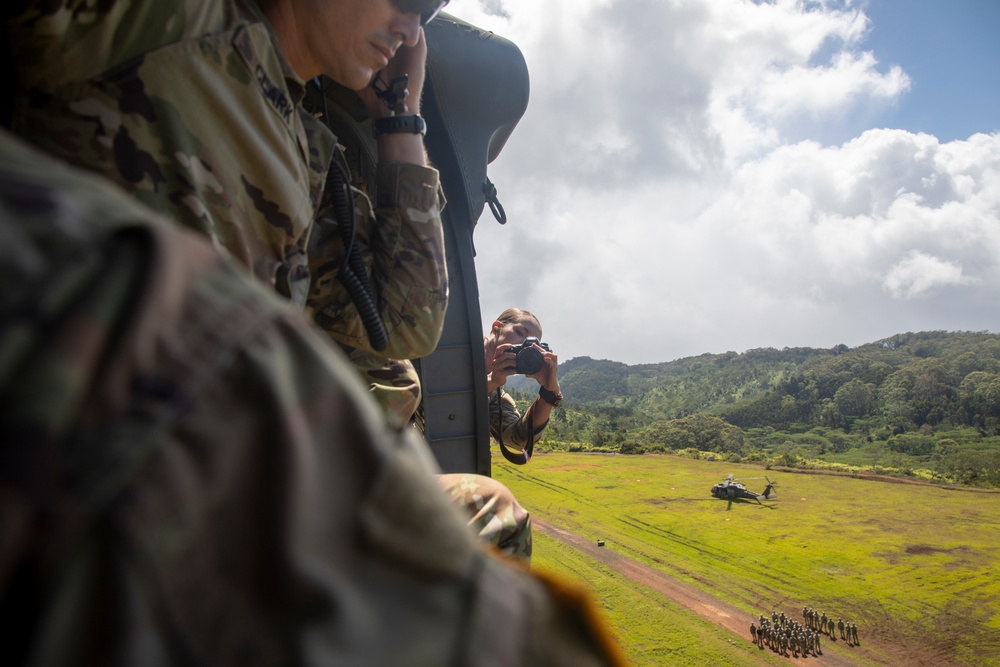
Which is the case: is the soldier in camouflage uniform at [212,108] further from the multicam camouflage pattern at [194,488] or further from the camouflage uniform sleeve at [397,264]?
the multicam camouflage pattern at [194,488]

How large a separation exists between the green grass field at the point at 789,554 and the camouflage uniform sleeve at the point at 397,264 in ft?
18.7

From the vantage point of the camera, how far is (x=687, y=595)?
8.36 metres

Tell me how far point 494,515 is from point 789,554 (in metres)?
10.1

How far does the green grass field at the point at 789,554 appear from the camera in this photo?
7430 millimetres

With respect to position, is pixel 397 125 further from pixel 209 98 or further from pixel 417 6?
pixel 209 98

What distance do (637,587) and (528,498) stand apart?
168 inches

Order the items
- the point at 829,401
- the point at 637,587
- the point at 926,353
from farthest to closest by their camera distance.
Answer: the point at 926,353 → the point at 829,401 → the point at 637,587

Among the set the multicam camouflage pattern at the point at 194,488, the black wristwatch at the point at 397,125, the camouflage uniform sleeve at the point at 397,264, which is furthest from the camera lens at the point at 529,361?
the multicam camouflage pattern at the point at 194,488

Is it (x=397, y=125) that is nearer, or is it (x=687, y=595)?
(x=397, y=125)

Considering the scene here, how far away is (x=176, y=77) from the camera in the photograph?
985 millimetres

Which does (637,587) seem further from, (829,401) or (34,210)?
(829,401)

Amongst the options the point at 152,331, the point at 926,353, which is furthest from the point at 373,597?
the point at 926,353

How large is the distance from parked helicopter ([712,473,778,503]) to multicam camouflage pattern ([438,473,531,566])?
38.4 feet

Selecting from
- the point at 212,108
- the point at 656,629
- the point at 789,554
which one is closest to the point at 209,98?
the point at 212,108
